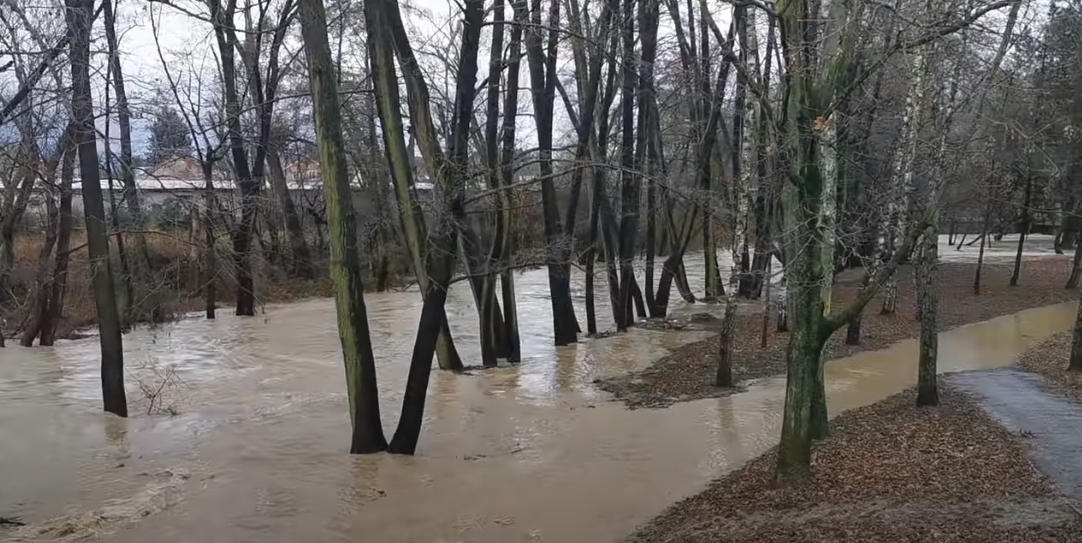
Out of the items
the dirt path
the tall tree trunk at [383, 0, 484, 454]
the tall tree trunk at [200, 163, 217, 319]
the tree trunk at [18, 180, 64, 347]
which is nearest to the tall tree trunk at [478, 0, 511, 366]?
the tall tree trunk at [383, 0, 484, 454]

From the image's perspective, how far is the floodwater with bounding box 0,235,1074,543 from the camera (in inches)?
368

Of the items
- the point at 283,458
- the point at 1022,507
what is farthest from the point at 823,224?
the point at 283,458

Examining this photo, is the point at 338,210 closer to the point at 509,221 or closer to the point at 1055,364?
the point at 509,221

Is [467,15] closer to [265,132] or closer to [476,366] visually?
[476,366]

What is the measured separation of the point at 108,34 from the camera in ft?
51.3

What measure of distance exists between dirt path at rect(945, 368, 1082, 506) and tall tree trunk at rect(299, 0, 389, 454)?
791 centimetres

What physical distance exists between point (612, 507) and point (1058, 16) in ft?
39.8

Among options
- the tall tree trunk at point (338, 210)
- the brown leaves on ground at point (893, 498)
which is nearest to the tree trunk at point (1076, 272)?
the brown leaves on ground at point (893, 498)

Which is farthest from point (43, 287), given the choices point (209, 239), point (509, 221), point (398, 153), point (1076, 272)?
point (1076, 272)

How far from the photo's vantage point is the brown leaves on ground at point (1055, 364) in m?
14.4

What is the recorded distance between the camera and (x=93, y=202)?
40.9 ft

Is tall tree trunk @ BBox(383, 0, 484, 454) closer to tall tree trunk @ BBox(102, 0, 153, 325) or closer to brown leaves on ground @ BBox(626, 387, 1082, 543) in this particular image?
brown leaves on ground @ BBox(626, 387, 1082, 543)

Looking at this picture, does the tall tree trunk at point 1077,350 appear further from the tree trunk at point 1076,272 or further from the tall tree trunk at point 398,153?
the tree trunk at point 1076,272

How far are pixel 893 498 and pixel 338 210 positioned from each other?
280 inches
